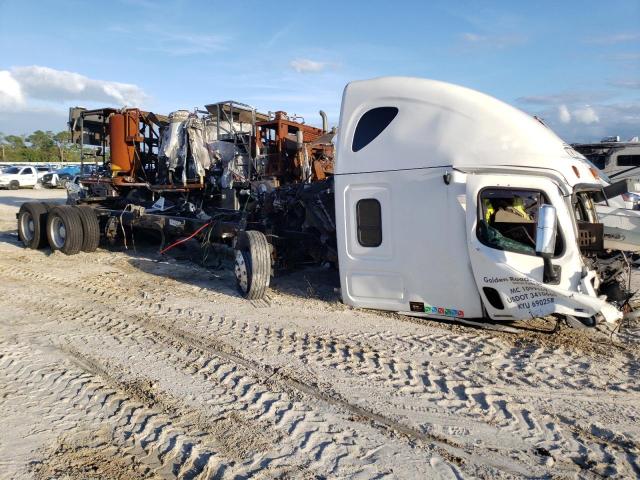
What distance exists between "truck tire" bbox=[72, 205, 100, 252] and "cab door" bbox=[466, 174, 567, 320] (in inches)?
336

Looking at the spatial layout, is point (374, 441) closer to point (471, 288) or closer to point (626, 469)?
point (626, 469)

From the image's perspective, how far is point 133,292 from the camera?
7.90 meters

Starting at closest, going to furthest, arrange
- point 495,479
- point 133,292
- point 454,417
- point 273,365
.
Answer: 1. point 495,479
2. point 454,417
3. point 273,365
4. point 133,292

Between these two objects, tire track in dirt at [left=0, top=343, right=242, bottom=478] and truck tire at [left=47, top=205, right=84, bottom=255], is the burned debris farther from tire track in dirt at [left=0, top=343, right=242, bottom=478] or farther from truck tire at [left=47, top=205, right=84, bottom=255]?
tire track in dirt at [left=0, top=343, right=242, bottom=478]

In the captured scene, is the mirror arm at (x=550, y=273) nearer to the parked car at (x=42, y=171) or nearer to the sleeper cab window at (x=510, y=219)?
the sleeper cab window at (x=510, y=219)

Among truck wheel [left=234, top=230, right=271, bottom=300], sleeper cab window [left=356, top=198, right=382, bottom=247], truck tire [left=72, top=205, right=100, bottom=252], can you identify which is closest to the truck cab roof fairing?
sleeper cab window [left=356, top=198, right=382, bottom=247]

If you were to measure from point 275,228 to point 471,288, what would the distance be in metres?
3.65

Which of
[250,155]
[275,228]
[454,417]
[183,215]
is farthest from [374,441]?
[183,215]

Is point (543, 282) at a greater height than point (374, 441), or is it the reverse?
point (543, 282)

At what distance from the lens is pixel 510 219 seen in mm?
5621

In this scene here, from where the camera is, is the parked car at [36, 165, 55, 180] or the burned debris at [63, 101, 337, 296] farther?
the parked car at [36, 165, 55, 180]

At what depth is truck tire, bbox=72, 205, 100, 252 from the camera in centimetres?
1084

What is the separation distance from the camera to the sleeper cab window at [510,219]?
5.28 m

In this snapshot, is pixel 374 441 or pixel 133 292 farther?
pixel 133 292
